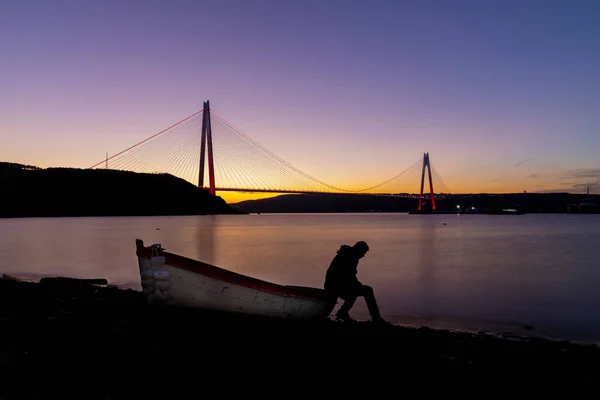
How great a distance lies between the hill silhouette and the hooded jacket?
12410 centimetres

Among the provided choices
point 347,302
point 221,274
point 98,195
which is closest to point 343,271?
point 347,302

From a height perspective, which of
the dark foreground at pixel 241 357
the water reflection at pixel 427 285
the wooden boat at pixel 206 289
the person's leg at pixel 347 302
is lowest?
the water reflection at pixel 427 285

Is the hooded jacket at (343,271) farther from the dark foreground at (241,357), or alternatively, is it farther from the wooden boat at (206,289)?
the dark foreground at (241,357)

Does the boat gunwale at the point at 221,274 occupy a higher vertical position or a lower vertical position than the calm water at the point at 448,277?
higher

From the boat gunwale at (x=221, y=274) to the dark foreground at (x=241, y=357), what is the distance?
473 millimetres

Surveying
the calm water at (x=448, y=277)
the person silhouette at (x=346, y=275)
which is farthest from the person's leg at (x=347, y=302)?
the calm water at (x=448, y=277)

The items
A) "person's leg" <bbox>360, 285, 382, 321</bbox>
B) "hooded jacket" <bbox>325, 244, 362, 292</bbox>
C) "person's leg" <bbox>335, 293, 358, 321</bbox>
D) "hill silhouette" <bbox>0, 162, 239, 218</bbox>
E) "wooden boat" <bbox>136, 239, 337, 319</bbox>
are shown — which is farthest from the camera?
"hill silhouette" <bbox>0, 162, 239, 218</bbox>

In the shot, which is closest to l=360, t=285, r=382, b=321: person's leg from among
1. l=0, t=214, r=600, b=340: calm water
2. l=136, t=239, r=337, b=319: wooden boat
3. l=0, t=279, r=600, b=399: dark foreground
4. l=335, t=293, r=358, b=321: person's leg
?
l=335, t=293, r=358, b=321: person's leg

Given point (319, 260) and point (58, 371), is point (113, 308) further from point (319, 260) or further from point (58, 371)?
point (319, 260)

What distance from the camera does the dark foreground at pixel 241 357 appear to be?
4879 millimetres

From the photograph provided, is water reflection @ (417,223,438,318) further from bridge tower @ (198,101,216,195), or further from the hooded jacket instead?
bridge tower @ (198,101,216,195)

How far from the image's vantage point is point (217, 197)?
145 meters

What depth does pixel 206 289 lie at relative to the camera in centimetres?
724

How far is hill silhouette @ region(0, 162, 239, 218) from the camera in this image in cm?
12988
